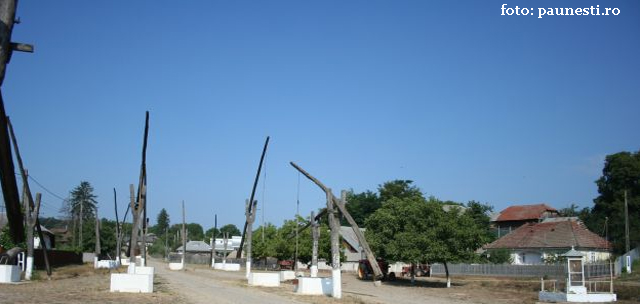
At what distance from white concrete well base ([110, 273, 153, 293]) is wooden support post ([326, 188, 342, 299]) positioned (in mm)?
7733

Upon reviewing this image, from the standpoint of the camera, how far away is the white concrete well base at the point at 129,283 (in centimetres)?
2469

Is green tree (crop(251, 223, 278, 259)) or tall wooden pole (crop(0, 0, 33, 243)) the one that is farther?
green tree (crop(251, 223, 278, 259))

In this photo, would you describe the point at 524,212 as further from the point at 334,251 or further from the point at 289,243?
the point at 334,251

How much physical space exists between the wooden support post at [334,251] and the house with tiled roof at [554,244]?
128 ft

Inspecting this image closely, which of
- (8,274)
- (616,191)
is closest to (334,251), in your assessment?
(8,274)

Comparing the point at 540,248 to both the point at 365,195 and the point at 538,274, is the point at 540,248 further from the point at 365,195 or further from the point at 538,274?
the point at 365,195

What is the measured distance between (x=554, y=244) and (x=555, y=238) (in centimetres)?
148

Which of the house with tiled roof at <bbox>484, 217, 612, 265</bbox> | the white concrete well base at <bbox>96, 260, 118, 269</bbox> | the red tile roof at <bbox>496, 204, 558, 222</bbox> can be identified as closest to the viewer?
the house with tiled roof at <bbox>484, 217, 612, 265</bbox>

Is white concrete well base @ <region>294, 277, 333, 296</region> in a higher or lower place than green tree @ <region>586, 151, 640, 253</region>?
lower

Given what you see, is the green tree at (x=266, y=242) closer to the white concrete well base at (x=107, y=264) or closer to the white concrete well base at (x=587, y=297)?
the white concrete well base at (x=107, y=264)

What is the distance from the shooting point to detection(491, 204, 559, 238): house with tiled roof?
88438 millimetres

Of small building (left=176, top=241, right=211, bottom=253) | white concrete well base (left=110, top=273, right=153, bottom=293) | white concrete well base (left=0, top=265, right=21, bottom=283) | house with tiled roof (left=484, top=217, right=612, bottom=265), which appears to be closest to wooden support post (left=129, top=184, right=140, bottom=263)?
white concrete well base (left=110, top=273, right=153, bottom=293)

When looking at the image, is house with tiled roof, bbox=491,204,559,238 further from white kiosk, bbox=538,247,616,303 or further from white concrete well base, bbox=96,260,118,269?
white kiosk, bbox=538,247,616,303

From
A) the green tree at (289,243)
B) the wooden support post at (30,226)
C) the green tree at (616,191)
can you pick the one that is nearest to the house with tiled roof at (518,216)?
the green tree at (616,191)
